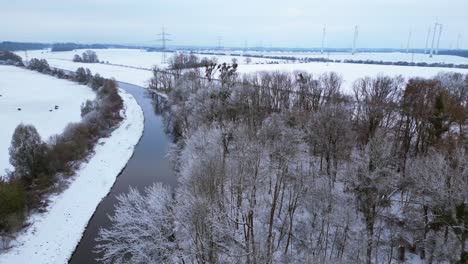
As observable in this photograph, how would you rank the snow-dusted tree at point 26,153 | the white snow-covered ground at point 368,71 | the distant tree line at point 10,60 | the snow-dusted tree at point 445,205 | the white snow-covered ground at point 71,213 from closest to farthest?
the snow-dusted tree at point 445,205, the white snow-covered ground at point 71,213, the snow-dusted tree at point 26,153, the white snow-covered ground at point 368,71, the distant tree line at point 10,60

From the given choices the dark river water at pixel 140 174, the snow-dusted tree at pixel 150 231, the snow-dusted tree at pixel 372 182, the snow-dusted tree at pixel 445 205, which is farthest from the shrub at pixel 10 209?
the snow-dusted tree at pixel 445 205

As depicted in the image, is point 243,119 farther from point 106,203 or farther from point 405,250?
point 405,250

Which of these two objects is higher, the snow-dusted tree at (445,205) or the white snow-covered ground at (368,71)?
the white snow-covered ground at (368,71)

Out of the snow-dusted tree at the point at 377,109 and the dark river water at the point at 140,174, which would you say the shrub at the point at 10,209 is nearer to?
the dark river water at the point at 140,174

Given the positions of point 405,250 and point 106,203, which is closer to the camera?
point 405,250

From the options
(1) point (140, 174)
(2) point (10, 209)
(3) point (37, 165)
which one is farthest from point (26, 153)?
(1) point (140, 174)

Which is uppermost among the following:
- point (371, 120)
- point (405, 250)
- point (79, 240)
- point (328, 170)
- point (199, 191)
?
point (371, 120)

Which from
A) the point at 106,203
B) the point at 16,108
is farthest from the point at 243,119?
the point at 16,108
